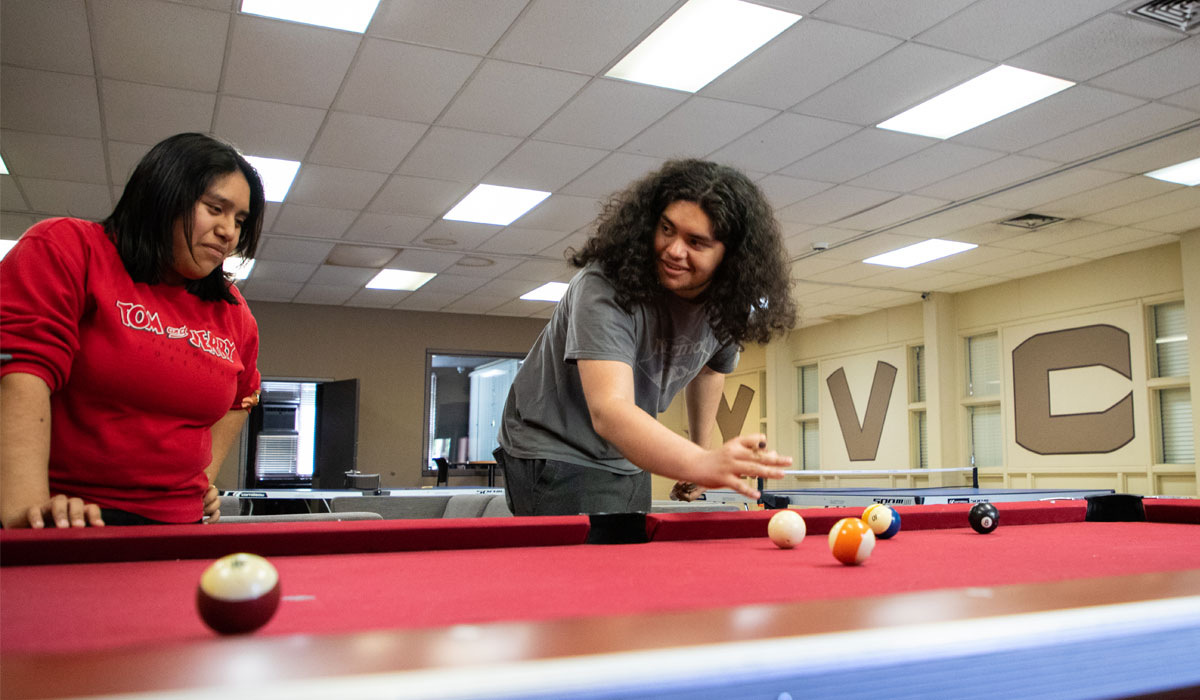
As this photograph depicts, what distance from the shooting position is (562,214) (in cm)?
664

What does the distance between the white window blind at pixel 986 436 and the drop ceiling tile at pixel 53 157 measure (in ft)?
26.9

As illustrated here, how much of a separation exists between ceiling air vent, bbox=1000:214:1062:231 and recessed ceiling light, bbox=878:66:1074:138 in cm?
201

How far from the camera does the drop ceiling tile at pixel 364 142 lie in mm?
4887

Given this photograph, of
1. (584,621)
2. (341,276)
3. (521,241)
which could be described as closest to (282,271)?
(341,276)

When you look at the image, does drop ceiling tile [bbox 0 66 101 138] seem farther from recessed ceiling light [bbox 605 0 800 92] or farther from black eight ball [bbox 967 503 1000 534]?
black eight ball [bbox 967 503 1000 534]

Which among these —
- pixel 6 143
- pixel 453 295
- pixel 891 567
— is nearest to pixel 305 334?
pixel 453 295

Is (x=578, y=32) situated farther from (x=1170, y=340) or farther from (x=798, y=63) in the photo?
(x=1170, y=340)

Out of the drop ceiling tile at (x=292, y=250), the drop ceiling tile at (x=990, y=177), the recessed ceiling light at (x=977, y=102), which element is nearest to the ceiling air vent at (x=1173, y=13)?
the recessed ceiling light at (x=977, y=102)

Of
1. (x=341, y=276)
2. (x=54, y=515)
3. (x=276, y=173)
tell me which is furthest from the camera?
(x=341, y=276)

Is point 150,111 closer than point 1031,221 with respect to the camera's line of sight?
Yes

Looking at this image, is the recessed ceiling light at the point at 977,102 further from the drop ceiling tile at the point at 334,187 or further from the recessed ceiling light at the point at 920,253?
A: the drop ceiling tile at the point at 334,187

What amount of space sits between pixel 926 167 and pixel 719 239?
4151 mm

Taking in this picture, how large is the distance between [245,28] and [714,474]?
330 cm

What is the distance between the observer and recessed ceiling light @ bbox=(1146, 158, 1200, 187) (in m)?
5.64
